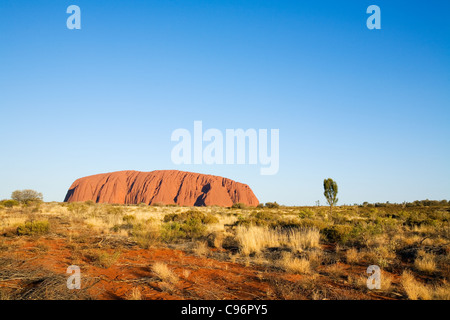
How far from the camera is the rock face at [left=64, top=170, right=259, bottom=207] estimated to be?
85.6 m

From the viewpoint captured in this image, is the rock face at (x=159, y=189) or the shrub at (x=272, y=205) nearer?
the shrub at (x=272, y=205)

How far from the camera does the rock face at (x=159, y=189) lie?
85562 mm

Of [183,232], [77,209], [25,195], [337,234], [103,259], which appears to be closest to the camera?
[103,259]

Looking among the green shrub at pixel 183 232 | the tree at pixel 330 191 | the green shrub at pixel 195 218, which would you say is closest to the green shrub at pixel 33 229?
the green shrub at pixel 183 232

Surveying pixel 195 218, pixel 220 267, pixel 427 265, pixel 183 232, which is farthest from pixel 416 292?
pixel 195 218

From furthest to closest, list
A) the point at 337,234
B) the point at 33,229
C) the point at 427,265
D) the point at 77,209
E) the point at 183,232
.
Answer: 1. the point at 77,209
2. the point at 183,232
3. the point at 33,229
4. the point at 337,234
5. the point at 427,265

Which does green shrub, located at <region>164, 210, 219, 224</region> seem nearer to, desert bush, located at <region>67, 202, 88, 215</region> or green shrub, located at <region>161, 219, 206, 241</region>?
green shrub, located at <region>161, 219, 206, 241</region>

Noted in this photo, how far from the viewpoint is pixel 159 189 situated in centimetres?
8838

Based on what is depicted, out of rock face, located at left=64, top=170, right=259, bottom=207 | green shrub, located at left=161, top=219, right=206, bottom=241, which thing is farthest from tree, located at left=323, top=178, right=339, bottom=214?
rock face, located at left=64, top=170, right=259, bottom=207

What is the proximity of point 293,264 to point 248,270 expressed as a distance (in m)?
1.16

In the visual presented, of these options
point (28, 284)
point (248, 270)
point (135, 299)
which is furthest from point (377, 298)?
point (28, 284)

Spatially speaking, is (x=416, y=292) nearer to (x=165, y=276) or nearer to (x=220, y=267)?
(x=220, y=267)

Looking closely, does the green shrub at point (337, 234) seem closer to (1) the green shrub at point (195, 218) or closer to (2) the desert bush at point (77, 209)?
(1) the green shrub at point (195, 218)

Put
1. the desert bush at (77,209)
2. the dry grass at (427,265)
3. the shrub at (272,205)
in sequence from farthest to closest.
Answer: the shrub at (272,205) → the desert bush at (77,209) → the dry grass at (427,265)
